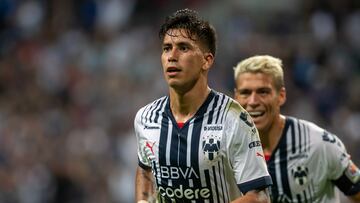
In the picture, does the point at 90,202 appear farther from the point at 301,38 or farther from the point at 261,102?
the point at 261,102

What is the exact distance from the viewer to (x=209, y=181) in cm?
525

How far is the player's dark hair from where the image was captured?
208 inches

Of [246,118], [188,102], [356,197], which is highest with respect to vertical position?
[188,102]

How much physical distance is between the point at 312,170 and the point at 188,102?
1.46 meters

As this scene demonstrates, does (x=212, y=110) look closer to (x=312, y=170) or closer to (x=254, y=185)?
(x=254, y=185)

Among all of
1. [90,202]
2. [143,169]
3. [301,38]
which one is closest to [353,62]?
[301,38]

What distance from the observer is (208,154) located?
5.19 meters

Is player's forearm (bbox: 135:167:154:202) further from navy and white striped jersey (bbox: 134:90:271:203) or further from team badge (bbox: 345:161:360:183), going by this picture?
team badge (bbox: 345:161:360:183)

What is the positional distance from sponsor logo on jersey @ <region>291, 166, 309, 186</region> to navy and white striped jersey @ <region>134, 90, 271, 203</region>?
49.2 inches

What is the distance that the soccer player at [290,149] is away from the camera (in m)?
6.43

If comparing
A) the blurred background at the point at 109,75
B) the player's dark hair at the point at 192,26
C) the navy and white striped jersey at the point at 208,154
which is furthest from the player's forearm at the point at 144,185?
the blurred background at the point at 109,75

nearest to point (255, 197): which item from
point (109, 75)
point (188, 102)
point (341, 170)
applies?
point (188, 102)

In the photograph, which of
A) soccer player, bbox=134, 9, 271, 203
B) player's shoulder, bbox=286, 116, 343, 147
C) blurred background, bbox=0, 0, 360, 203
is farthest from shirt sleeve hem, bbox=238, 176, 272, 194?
blurred background, bbox=0, 0, 360, 203

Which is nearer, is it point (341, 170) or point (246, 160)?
point (246, 160)
